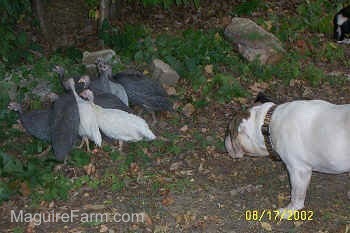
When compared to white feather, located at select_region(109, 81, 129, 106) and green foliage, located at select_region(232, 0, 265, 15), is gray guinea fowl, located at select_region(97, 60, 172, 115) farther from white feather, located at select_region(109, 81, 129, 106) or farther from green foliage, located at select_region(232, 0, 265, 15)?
green foliage, located at select_region(232, 0, 265, 15)

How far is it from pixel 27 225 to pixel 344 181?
2797mm

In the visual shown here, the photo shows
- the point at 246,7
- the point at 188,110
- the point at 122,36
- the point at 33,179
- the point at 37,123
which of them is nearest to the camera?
the point at 33,179

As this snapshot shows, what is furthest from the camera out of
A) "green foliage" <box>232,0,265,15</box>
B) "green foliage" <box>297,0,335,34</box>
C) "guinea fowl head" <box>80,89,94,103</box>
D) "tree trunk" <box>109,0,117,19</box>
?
"green foliage" <box>232,0,265,15</box>

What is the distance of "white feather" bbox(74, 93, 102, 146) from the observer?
502 centimetres

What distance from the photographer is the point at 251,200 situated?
4625 mm

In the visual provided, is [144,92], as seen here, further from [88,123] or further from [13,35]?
[13,35]

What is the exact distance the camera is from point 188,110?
592 cm

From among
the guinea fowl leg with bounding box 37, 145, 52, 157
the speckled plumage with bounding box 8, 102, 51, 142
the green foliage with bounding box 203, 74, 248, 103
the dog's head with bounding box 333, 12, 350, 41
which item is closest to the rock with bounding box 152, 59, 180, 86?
the green foliage with bounding box 203, 74, 248, 103

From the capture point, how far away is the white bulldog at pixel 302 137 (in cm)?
378

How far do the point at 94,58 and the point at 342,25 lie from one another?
3428 millimetres

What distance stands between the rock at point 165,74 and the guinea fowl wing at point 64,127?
1397 mm

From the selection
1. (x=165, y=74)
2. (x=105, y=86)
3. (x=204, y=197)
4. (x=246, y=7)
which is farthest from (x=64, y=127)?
(x=246, y=7)

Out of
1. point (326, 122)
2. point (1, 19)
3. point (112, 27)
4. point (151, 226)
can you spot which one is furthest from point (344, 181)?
point (1, 19)

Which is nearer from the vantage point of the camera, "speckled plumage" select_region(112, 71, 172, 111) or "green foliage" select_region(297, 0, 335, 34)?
"speckled plumage" select_region(112, 71, 172, 111)
